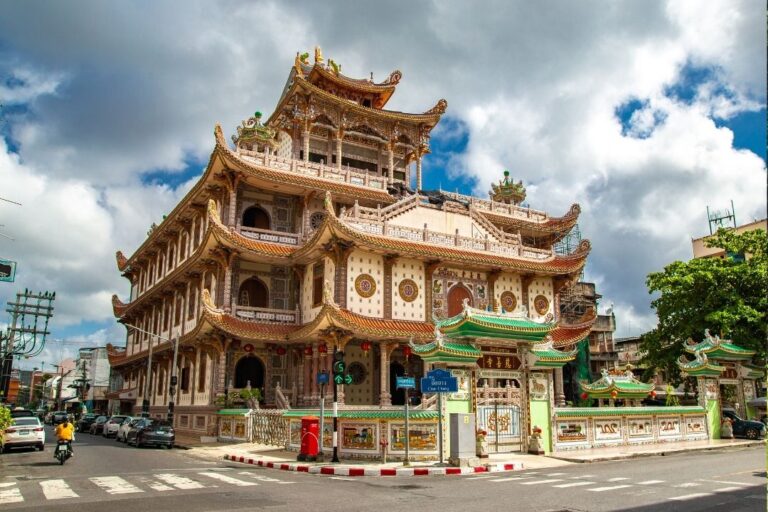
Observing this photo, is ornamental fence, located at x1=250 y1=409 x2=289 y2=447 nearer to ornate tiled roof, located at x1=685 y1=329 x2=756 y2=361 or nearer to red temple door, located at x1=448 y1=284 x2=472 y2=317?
red temple door, located at x1=448 y1=284 x2=472 y2=317

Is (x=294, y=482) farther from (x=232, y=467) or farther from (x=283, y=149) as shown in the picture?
(x=283, y=149)

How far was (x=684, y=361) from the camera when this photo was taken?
3350 cm

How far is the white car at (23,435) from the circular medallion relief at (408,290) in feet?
57.2

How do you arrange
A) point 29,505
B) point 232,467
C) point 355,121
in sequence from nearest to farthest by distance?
point 29,505
point 232,467
point 355,121

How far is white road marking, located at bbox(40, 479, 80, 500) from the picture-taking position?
12422 millimetres

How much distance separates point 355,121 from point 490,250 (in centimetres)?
1364

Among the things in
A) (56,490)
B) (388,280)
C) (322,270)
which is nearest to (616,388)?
(388,280)

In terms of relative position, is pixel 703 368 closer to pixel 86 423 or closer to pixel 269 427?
pixel 269 427

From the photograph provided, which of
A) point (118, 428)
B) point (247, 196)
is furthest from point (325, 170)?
point (118, 428)

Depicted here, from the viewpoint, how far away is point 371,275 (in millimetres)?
31797

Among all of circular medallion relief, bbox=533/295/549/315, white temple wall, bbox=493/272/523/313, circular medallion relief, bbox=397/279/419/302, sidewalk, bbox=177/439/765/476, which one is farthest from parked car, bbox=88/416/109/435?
circular medallion relief, bbox=533/295/549/315

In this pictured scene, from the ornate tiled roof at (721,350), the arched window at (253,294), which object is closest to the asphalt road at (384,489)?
the ornate tiled roof at (721,350)

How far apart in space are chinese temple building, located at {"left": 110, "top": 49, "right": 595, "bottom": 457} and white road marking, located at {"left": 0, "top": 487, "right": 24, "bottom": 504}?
1153cm

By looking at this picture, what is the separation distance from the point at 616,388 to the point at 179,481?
24.0 meters
